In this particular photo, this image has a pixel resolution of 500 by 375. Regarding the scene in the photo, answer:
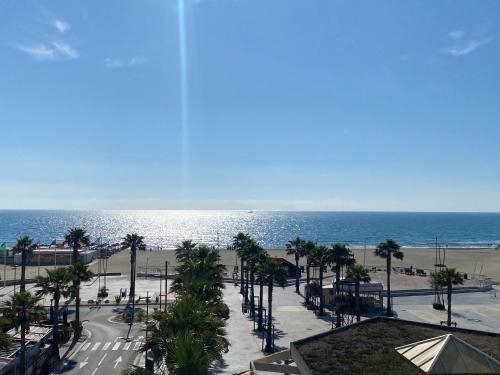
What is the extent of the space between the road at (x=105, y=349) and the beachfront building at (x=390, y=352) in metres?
17.3

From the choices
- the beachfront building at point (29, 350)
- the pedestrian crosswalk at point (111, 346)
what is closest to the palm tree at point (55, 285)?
the beachfront building at point (29, 350)

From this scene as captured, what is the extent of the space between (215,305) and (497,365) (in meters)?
20.9

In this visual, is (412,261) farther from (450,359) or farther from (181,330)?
(181,330)

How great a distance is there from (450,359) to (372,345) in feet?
18.3

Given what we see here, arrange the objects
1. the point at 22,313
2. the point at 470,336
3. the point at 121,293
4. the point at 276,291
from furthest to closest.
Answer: the point at 276,291
the point at 121,293
the point at 22,313
the point at 470,336

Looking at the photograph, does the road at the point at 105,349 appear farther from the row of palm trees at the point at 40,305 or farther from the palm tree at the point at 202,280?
the palm tree at the point at 202,280

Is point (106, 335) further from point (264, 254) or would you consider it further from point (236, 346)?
point (264, 254)

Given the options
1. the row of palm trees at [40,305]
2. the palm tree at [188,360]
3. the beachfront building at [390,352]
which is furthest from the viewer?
the row of palm trees at [40,305]

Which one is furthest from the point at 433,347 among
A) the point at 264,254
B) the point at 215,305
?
the point at 264,254

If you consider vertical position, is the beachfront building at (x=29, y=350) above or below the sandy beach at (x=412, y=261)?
above

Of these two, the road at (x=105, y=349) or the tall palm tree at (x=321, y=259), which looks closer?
the road at (x=105, y=349)

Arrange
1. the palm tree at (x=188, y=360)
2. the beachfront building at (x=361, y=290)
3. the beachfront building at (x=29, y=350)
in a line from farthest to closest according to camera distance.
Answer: the beachfront building at (x=361, y=290)
the beachfront building at (x=29, y=350)
the palm tree at (x=188, y=360)

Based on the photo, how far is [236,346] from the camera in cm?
4469

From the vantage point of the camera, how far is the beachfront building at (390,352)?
21455mm
